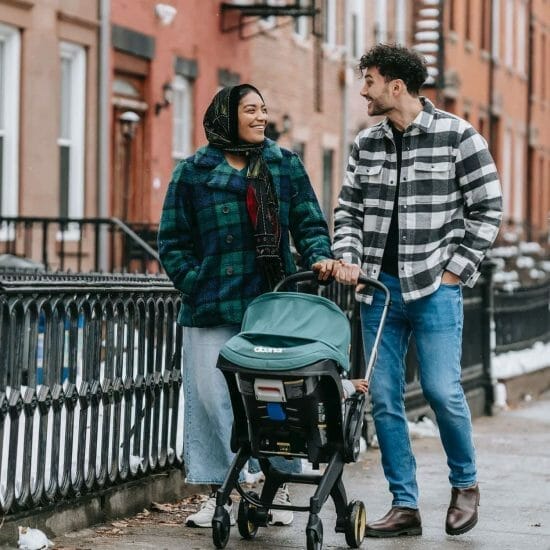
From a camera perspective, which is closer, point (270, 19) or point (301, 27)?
point (270, 19)

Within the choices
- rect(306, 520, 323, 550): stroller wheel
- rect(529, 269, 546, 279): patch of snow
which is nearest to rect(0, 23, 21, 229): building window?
rect(306, 520, 323, 550): stroller wheel

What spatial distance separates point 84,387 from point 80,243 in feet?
29.3

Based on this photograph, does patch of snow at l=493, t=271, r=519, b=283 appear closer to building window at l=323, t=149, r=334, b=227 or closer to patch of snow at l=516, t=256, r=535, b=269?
patch of snow at l=516, t=256, r=535, b=269

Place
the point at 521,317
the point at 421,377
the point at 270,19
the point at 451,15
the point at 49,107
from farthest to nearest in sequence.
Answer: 1. the point at 451,15
2. the point at 270,19
3. the point at 49,107
4. the point at 521,317
5. the point at 421,377

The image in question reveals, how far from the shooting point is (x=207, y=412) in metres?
7.02

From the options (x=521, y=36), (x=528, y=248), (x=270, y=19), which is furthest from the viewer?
(x=521, y=36)

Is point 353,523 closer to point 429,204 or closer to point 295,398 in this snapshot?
point 295,398

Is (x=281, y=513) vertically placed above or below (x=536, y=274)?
Result: below

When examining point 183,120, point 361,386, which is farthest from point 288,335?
point 183,120

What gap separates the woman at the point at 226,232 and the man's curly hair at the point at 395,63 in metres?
0.52

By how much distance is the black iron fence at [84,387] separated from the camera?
646 centimetres

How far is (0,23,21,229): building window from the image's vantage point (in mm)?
16844

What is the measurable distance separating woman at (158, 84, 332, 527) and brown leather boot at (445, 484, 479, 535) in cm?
71

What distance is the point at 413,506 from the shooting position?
713 centimetres
